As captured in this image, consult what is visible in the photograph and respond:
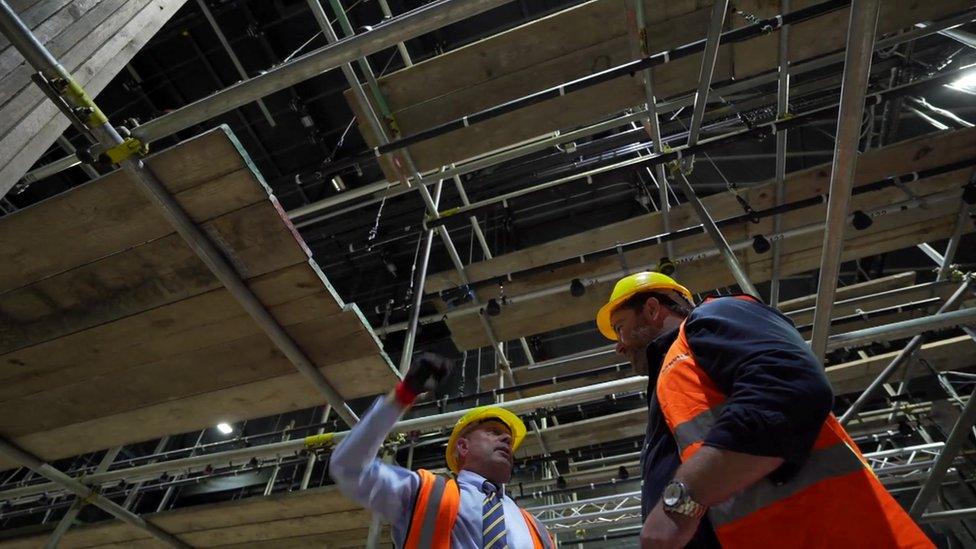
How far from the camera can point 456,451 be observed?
3.05 meters

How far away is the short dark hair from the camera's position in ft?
7.70

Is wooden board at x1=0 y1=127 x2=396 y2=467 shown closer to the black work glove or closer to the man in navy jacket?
the black work glove

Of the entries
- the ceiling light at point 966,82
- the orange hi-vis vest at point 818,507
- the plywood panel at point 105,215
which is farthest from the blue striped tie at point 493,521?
the ceiling light at point 966,82

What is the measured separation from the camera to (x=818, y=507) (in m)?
1.30

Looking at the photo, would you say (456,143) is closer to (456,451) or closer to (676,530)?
(456,451)

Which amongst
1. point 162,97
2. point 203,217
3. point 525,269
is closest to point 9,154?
point 203,217

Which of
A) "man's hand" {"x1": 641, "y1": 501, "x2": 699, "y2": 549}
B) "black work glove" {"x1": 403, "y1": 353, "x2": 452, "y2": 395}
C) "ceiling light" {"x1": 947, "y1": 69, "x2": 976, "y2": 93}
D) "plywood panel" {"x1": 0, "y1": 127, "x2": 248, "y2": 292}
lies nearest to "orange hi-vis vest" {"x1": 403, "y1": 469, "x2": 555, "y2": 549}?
"black work glove" {"x1": 403, "y1": 353, "x2": 452, "y2": 395}

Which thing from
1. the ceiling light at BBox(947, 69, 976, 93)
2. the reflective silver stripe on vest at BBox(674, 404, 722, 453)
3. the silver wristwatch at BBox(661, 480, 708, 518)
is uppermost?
the ceiling light at BBox(947, 69, 976, 93)

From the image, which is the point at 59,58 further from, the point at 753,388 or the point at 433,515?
the point at 753,388

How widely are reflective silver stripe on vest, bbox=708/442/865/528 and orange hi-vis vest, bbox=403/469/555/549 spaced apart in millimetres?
1195

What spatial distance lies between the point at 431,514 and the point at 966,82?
22.9 ft

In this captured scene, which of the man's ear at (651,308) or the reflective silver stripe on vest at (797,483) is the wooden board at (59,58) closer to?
the man's ear at (651,308)

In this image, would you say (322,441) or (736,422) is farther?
(322,441)

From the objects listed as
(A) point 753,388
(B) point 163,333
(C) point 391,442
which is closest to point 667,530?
(A) point 753,388
